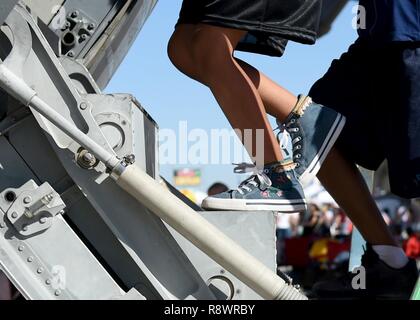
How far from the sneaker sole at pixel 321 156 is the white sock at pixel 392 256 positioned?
2.12ft

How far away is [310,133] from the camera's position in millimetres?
2896

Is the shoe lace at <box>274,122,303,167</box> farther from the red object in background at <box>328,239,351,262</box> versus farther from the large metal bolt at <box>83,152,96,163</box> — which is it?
the red object in background at <box>328,239,351,262</box>

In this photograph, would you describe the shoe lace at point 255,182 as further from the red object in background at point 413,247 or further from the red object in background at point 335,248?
the red object in background at point 413,247

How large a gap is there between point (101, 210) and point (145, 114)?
415mm

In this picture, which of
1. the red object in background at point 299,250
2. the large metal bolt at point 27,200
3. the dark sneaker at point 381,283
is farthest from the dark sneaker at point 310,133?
the red object in background at point 299,250

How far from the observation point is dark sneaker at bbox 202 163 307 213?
2713 mm

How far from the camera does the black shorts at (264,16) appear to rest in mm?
2645

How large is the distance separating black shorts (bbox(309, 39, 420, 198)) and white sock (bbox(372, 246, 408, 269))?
0.31m

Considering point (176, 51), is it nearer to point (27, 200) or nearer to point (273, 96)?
point (273, 96)

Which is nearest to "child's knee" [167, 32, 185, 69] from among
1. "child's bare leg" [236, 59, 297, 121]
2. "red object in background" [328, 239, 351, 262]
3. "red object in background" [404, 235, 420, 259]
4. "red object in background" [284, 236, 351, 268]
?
"child's bare leg" [236, 59, 297, 121]

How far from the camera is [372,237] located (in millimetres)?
3391

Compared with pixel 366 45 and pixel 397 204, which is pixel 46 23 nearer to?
pixel 366 45

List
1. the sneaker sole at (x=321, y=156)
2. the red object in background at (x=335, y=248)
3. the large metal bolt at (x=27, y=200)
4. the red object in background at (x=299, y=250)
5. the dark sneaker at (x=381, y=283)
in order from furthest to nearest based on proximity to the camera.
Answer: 1. the red object in background at (x=299, y=250)
2. the red object in background at (x=335, y=248)
3. the dark sneaker at (x=381, y=283)
4. the sneaker sole at (x=321, y=156)
5. the large metal bolt at (x=27, y=200)
